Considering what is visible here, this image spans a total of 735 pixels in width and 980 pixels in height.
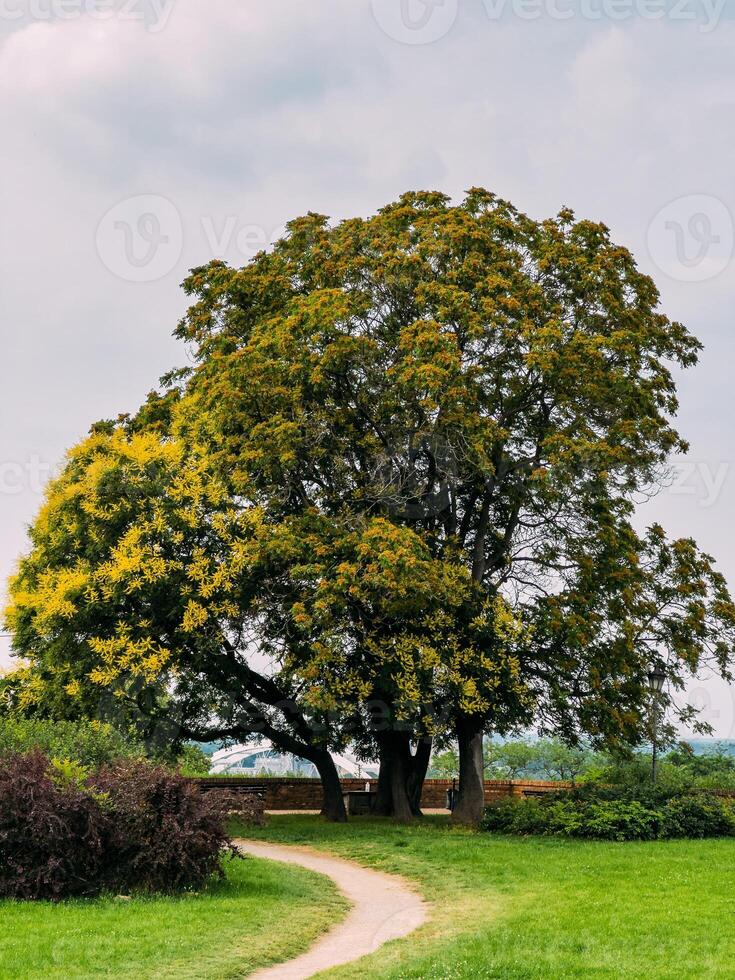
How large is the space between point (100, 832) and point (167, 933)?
2.44 meters

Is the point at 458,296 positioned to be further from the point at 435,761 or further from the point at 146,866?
the point at 435,761

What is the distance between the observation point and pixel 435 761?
118ft

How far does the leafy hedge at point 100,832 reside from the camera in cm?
1190

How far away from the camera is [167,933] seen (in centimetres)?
1007

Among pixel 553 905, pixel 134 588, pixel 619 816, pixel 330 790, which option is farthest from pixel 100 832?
pixel 330 790

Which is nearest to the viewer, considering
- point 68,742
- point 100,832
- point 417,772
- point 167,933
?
point 167,933

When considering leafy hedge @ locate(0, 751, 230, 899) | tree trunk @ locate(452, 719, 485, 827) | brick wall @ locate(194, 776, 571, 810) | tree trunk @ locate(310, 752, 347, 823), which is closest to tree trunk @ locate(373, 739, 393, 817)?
tree trunk @ locate(310, 752, 347, 823)

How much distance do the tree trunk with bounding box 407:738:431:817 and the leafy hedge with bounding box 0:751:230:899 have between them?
11.2m

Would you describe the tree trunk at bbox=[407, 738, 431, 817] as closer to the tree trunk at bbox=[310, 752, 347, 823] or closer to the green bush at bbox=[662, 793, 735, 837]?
the tree trunk at bbox=[310, 752, 347, 823]

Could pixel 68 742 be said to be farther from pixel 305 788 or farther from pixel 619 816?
pixel 305 788

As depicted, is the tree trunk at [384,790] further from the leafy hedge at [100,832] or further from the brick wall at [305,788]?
the leafy hedge at [100,832]

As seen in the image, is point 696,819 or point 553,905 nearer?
point 553,905

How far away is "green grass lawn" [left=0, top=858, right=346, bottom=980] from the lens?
900 cm

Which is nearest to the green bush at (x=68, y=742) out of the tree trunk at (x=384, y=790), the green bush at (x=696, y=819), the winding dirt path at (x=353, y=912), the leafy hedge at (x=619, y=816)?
the winding dirt path at (x=353, y=912)
